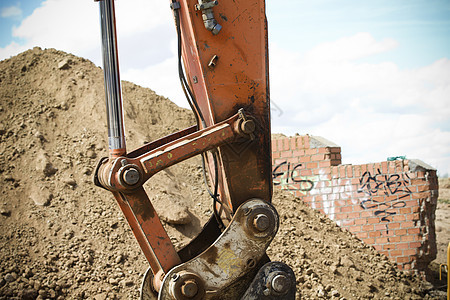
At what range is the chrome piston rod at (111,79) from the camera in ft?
9.95

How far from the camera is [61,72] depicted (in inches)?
338

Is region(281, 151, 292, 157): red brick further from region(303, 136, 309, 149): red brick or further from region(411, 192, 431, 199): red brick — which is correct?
region(411, 192, 431, 199): red brick

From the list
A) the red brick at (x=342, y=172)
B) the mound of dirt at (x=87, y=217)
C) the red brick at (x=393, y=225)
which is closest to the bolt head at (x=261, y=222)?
the mound of dirt at (x=87, y=217)

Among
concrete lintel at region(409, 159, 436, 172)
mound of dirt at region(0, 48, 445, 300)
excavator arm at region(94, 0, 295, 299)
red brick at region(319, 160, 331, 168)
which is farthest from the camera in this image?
red brick at region(319, 160, 331, 168)

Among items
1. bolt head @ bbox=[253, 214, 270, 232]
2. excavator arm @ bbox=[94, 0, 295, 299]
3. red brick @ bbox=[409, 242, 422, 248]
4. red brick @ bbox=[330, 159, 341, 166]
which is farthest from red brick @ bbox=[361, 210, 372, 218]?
bolt head @ bbox=[253, 214, 270, 232]

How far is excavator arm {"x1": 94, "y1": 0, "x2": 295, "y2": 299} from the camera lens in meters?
2.96

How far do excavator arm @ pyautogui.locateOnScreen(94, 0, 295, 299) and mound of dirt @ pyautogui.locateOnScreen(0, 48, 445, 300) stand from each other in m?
2.33

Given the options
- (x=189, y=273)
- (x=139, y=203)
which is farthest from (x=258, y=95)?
(x=189, y=273)

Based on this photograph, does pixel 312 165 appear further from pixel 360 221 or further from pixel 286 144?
pixel 360 221

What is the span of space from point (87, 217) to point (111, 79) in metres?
3.42

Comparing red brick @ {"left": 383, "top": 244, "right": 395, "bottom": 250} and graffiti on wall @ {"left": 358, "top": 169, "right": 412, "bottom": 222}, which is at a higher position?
graffiti on wall @ {"left": 358, "top": 169, "right": 412, "bottom": 222}

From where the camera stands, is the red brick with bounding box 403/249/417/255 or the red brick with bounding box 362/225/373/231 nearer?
the red brick with bounding box 403/249/417/255

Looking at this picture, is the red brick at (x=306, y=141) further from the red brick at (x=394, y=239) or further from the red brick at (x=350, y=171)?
the red brick at (x=394, y=239)

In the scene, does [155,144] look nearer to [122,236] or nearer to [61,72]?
[122,236]
